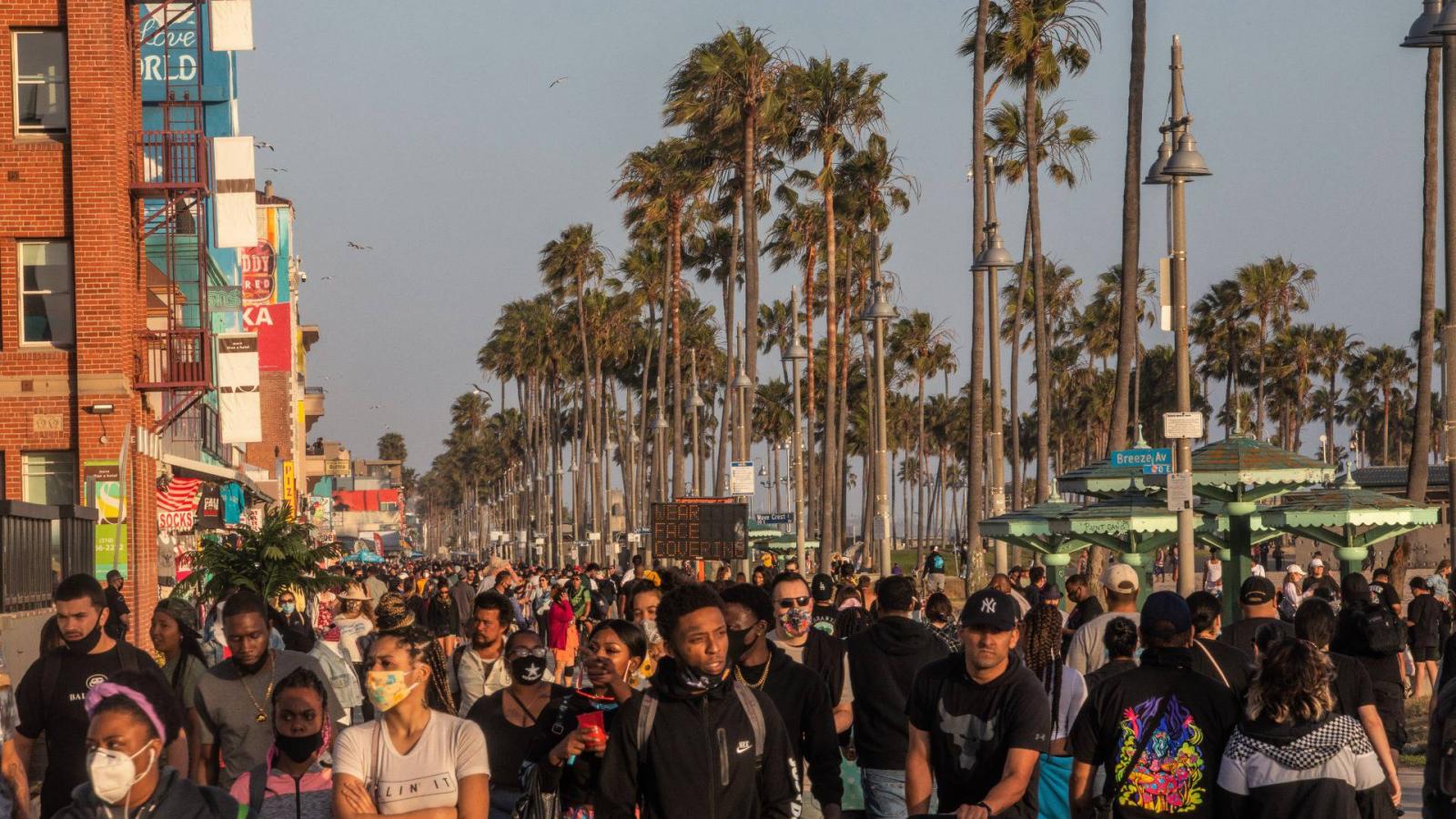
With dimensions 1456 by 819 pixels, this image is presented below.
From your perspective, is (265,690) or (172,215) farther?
(172,215)

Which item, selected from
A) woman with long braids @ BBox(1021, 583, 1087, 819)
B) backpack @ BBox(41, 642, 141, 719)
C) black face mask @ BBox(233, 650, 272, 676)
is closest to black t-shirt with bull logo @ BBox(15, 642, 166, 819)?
backpack @ BBox(41, 642, 141, 719)

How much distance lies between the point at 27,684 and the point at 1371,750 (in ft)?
18.5

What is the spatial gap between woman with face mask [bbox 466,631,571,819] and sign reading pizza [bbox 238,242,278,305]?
5463cm

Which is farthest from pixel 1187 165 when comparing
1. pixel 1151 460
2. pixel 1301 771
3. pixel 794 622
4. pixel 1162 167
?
pixel 1301 771

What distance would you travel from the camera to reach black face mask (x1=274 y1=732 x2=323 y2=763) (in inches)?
329

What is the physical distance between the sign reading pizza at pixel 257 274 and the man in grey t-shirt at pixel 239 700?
53479 mm

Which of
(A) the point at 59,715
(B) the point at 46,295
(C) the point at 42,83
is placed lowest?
(A) the point at 59,715

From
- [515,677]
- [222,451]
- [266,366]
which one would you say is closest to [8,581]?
[515,677]

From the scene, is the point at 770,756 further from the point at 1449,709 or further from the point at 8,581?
the point at 8,581

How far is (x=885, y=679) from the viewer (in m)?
9.61

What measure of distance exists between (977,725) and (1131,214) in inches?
1145

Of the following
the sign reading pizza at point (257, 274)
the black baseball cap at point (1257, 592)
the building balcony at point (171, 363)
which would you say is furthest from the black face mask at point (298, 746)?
the sign reading pizza at point (257, 274)

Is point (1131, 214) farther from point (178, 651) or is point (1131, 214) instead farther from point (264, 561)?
point (178, 651)

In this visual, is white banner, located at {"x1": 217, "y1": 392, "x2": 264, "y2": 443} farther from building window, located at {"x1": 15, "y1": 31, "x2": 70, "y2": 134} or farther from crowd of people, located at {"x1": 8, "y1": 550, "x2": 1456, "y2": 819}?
crowd of people, located at {"x1": 8, "y1": 550, "x2": 1456, "y2": 819}
